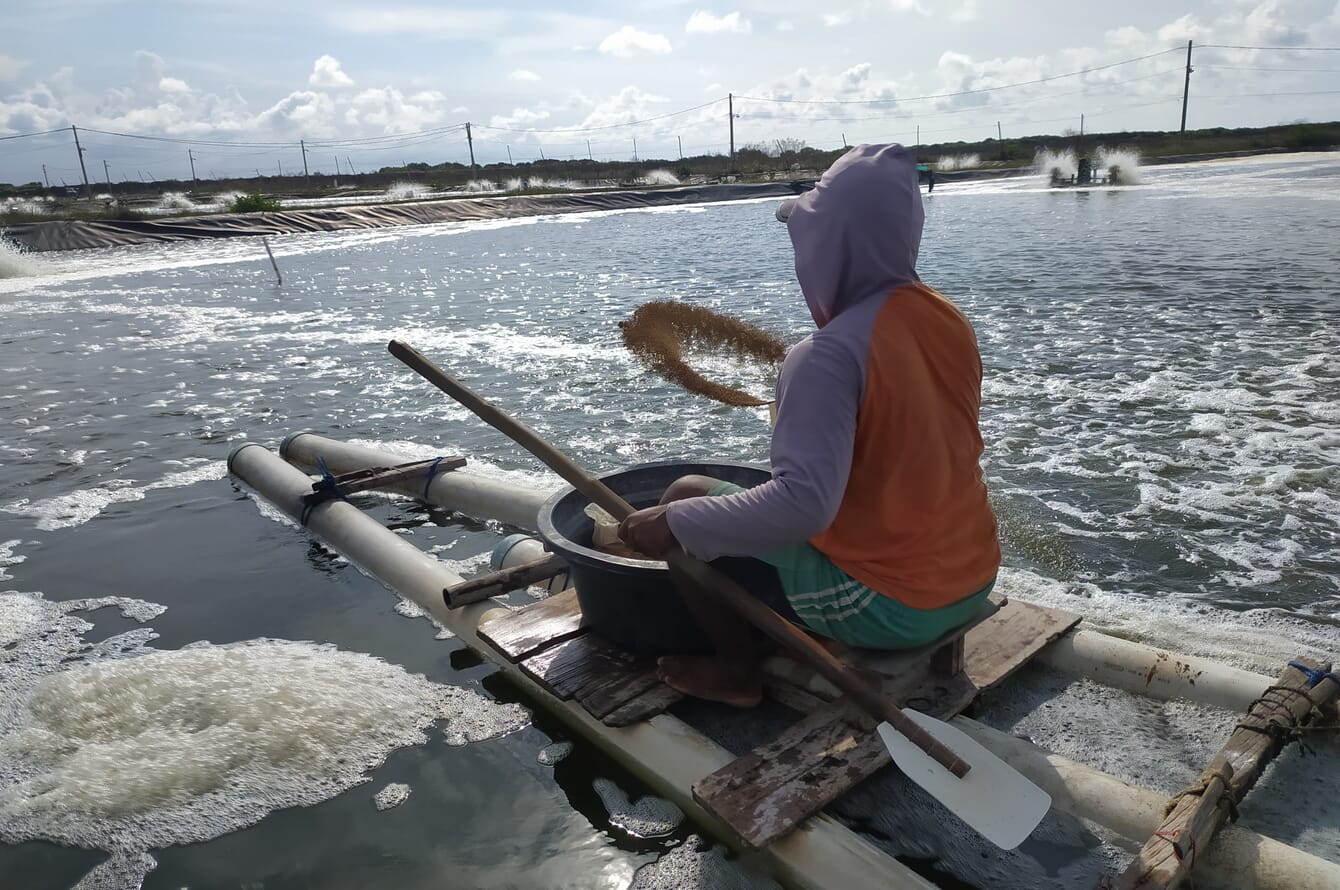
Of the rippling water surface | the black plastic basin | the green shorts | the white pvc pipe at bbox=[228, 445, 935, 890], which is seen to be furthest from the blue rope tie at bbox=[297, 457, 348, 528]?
the green shorts

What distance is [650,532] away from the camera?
2.49 metres

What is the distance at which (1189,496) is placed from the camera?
5.43 meters

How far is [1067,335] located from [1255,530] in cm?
602

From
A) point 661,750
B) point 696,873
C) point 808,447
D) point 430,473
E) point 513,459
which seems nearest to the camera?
point 808,447

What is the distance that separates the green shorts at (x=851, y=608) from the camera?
2.44 m

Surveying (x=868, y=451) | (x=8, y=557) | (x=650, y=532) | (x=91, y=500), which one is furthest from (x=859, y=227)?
(x=91, y=500)

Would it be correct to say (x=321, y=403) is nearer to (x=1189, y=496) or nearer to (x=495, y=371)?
(x=495, y=371)

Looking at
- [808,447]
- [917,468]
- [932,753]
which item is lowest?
[932,753]

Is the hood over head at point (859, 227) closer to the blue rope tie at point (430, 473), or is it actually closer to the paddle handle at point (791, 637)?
the paddle handle at point (791, 637)

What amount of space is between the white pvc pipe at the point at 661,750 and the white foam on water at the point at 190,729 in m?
0.31

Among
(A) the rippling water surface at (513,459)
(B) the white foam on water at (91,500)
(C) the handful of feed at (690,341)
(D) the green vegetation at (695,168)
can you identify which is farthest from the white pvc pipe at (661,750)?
(D) the green vegetation at (695,168)

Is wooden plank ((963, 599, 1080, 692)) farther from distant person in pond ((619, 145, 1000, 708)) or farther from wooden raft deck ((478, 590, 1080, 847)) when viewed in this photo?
distant person in pond ((619, 145, 1000, 708))

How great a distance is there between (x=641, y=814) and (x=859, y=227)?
78.0 inches

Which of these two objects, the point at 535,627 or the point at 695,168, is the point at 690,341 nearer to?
the point at 535,627
